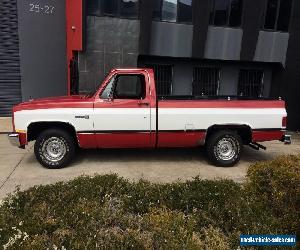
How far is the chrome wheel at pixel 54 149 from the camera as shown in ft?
24.2

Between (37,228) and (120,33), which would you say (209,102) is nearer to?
(37,228)

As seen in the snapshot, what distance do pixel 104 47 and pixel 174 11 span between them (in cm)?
335

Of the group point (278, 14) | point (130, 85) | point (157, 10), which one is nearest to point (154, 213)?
point (130, 85)

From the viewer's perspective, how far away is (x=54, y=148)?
24.5ft

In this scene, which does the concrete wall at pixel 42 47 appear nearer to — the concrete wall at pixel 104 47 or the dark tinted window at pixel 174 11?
the concrete wall at pixel 104 47

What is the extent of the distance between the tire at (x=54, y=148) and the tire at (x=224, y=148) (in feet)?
11.2

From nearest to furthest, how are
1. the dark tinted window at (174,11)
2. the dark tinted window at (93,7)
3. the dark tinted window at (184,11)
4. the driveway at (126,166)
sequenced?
the driveway at (126,166) → the dark tinted window at (93,7) → the dark tinted window at (174,11) → the dark tinted window at (184,11)

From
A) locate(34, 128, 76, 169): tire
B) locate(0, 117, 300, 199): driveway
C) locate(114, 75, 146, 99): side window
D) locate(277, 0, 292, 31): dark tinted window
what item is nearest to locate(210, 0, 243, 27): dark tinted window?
locate(277, 0, 292, 31): dark tinted window

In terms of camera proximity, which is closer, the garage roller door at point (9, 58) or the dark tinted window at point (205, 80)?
the garage roller door at point (9, 58)

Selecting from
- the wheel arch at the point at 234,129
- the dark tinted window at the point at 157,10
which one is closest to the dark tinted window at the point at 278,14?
the dark tinted window at the point at 157,10

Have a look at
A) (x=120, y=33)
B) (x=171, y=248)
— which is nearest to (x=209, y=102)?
(x=171, y=248)

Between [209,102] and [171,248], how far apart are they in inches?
172

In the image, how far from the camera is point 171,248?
13.0 ft

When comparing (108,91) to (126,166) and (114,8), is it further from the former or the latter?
(114,8)
